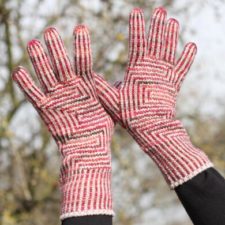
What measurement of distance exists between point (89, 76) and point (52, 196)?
4801 millimetres

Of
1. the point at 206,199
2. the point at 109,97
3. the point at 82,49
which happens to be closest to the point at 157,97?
the point at 109,97

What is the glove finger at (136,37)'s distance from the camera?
1613 millimetres

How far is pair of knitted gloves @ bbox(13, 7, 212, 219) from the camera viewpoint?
147 centimetres

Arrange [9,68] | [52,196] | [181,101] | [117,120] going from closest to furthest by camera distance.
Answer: [117,120], [9,68], [52,196], [181,101]

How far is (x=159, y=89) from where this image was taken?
1623 millimetres

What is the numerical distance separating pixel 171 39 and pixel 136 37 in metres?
0.10

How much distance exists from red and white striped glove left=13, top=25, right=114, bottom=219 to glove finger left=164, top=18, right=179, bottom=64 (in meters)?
0.21

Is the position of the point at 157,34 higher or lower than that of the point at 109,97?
higher

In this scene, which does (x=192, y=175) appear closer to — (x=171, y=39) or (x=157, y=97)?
(x=157, y=97)

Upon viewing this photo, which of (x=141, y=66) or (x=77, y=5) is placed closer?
(x=141, y=66)

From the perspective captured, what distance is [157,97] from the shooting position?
1603mm

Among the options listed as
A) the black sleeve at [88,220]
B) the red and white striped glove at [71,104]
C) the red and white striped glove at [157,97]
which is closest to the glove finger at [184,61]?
the red and white striped glove at [157,97]

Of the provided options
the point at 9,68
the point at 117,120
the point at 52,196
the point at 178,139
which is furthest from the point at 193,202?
the point at 52,196

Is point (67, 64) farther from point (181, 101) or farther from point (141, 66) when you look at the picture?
point (181, 101)
